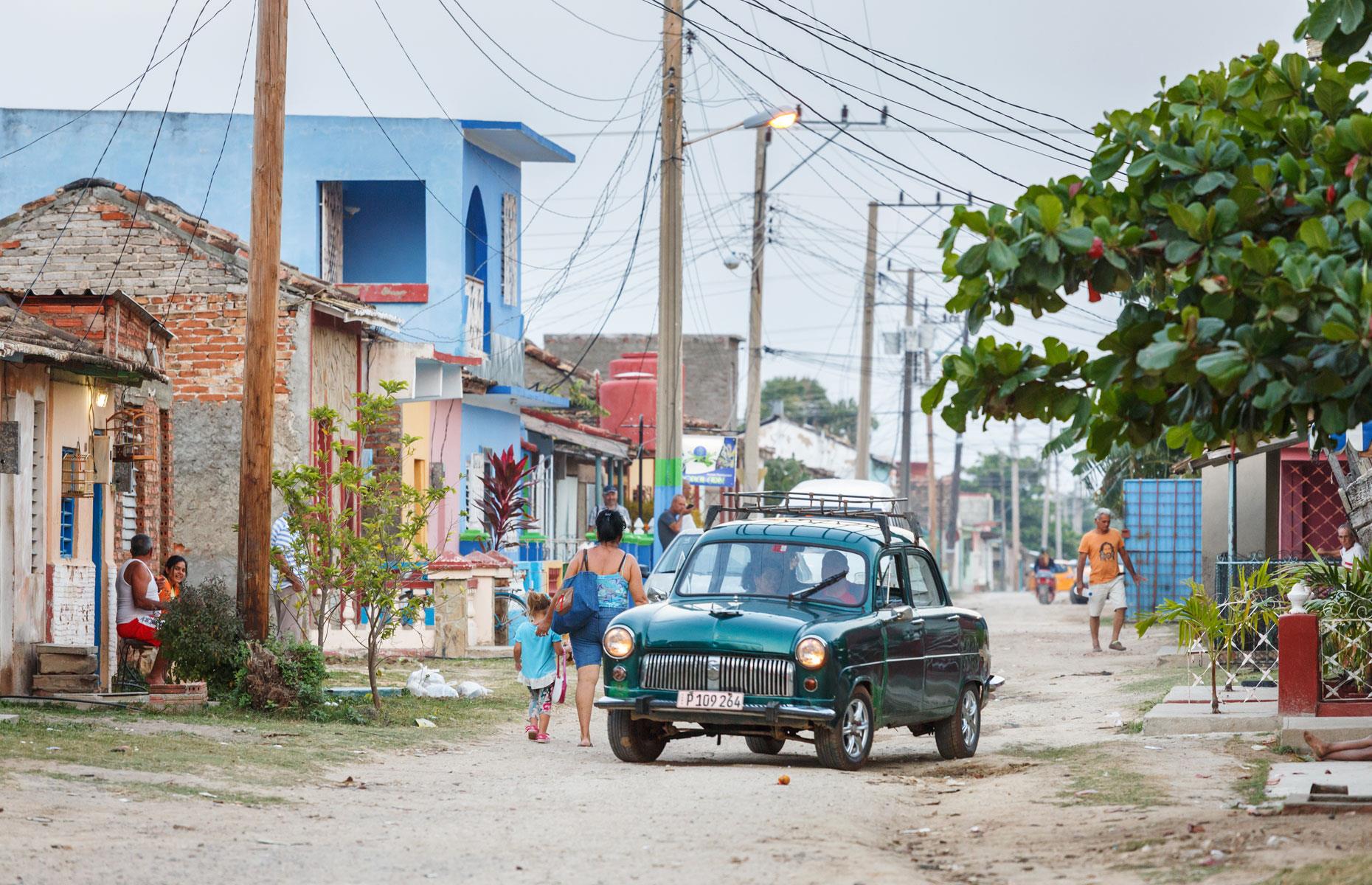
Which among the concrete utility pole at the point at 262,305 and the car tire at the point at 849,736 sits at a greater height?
the concrete utility pole at the point at 262,305

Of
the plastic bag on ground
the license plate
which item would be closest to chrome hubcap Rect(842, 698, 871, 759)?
the license plate

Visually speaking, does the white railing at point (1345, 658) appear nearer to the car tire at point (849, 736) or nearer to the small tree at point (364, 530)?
the car tire at point (849, 736)

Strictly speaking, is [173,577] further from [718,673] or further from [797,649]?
[797,649]

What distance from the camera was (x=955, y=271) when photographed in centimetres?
776

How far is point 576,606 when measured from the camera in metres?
13.4

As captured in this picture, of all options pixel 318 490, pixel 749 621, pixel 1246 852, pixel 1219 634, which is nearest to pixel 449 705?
pixel 318 490

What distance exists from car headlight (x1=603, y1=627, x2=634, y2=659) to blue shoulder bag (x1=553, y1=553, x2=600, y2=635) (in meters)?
1.02

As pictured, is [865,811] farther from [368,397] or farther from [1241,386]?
[368,397]

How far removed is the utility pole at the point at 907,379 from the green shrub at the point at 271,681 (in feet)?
133

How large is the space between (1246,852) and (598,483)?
3222cm

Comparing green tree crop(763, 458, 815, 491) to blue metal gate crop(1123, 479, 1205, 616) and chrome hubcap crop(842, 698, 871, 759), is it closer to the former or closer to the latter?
blue metal gate crop(1123, 479, 1205, 616)

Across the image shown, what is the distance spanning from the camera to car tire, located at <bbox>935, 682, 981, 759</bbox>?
45.0 feet

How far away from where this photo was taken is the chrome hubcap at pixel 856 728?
12156mm

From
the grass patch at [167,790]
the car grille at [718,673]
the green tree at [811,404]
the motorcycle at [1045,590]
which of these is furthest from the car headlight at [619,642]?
the green tree at [811,404]
